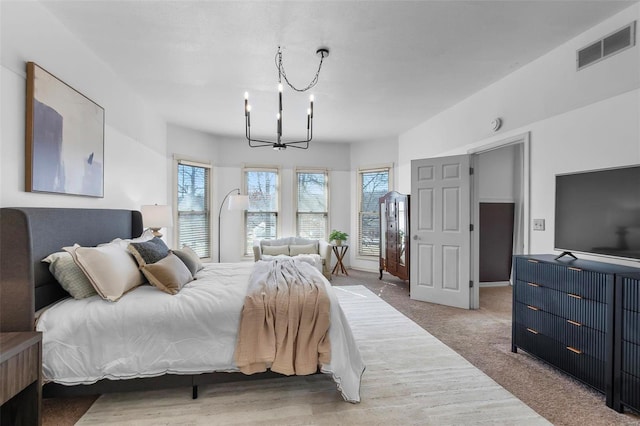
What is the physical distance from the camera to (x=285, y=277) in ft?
8.38

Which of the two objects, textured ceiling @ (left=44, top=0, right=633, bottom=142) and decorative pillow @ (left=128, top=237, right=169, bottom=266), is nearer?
textured ceiling @ (left=44, top=0, right=633, bottom=142)

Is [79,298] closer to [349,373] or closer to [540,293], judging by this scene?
[349,373]

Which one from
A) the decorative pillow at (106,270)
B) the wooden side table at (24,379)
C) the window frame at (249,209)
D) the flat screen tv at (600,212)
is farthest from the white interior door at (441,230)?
the wooden side table at (24,379)

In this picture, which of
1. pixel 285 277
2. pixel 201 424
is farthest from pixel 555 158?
pixel 201 424

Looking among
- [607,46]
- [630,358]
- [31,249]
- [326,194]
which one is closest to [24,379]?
[31,249]

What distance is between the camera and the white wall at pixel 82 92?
198cm

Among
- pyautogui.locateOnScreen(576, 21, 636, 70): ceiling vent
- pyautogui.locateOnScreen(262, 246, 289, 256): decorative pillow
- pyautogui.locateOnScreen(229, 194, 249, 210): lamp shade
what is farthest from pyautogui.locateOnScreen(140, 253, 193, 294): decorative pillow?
pyautogui.locateOnScreen(576, 21, 636, 70): ceiling vent

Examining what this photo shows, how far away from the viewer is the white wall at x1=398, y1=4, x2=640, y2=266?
2.34 meters

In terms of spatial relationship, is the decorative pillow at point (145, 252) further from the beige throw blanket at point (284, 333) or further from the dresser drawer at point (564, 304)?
the dresser drawer at point (564, 304)

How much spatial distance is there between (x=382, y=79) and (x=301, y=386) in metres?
3.18

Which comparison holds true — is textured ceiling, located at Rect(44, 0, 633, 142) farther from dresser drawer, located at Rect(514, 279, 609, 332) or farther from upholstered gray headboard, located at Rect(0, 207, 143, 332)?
dresser drawer, located at Rect(514, 279, 609, 332)

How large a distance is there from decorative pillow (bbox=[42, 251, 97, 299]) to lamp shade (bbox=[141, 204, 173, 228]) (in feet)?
5.27

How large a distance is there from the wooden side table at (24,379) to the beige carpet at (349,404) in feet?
0.99

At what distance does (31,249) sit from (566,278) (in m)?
3.57
